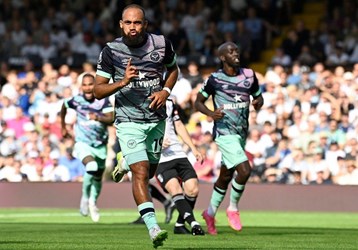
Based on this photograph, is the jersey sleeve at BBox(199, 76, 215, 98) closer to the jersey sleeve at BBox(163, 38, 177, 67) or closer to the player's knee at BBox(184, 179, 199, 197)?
the player's knee at BBox(184, 179, 199, 197)

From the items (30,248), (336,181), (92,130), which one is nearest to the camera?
(30,248)

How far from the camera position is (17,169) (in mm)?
24469

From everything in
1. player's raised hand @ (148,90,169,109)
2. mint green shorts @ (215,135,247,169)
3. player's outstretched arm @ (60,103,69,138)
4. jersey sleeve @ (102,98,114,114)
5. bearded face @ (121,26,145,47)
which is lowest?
player's outstretched arm @ (60,103,69,138)

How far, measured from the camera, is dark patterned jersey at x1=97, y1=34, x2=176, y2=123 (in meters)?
11.8

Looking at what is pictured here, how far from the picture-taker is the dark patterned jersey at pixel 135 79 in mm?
11773

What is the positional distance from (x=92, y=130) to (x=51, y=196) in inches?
201

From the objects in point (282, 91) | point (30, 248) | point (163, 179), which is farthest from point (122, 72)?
point (282, 91)

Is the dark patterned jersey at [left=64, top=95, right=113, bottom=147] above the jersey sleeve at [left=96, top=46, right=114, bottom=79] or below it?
below

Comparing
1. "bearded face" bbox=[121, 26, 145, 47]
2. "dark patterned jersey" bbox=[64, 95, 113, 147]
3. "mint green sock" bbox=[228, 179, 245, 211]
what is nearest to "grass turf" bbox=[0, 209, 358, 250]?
"mint green sock" bbox=[228, 179, 245, 211]

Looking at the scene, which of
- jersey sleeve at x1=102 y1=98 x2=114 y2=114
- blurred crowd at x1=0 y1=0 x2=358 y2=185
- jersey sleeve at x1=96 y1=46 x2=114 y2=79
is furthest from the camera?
blurred crowd at x1=0 y1=0 x2=358 y2=185

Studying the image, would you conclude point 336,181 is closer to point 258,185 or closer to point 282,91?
point 258,185

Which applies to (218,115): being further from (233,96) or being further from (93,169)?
(93,169)

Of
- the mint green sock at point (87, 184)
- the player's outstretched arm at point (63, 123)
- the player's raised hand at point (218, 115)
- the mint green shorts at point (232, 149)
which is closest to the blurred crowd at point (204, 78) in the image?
the mint green sock at point (87, 184)

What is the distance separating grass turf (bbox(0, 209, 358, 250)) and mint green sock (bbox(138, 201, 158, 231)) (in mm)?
648
